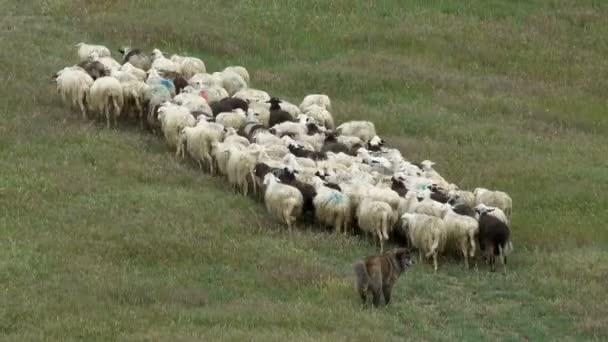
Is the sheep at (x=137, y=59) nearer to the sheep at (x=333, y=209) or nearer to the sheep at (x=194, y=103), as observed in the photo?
the sheep at (x=194, y=103)

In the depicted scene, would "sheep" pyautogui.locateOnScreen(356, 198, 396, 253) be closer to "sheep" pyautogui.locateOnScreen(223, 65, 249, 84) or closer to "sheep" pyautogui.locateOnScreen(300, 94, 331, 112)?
"sheep" pyautogui.locateOnScreen(300, 94, 331, 112)

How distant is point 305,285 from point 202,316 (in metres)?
2.02

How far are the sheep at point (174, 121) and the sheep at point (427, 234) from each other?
18.0 feet

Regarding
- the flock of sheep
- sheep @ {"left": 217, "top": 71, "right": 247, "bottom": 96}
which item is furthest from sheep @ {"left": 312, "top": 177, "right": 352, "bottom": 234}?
sheep @ {"left": 217, "top": 71, "right": 247, "bottom": 96}

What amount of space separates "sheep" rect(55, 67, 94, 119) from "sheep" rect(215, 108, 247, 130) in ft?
8.44

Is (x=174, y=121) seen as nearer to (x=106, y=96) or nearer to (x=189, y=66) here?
(x=106, y=96)

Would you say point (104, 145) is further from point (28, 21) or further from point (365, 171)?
point (28, 21)

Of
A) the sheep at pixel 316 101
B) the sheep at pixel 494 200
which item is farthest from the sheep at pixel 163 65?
the sheep at pixel 494 200

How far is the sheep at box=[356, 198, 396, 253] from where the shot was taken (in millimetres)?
17781

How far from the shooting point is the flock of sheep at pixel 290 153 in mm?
17734

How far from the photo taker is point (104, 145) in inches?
829

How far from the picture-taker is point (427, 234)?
17.3 meters

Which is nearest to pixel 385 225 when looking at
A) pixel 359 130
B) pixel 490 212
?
pixel 490 212

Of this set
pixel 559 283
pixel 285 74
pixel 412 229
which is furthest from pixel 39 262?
pixel 285 74
